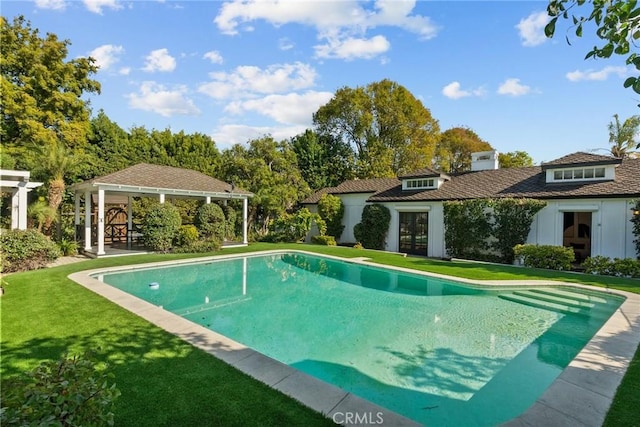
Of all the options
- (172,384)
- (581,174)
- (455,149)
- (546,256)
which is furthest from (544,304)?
(455,149)

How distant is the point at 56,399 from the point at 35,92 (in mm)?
29561

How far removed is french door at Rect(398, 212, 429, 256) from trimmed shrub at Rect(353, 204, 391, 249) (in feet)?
3.75

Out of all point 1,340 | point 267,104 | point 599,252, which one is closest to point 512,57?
point 599,252

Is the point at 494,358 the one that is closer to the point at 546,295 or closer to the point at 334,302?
the point at 334,302

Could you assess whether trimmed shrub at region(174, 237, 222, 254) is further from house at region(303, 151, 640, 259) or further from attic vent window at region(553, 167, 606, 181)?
attic vent window at region(553, 167, 606, 181)

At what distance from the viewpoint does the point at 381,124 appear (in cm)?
4100

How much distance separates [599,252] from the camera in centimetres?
1520

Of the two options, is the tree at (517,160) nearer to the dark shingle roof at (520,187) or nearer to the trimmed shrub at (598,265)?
the dark shingle roof at (520,187)

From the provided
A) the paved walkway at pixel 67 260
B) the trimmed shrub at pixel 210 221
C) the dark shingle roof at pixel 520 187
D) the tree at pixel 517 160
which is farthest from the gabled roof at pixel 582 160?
the tree at pixel 517 160

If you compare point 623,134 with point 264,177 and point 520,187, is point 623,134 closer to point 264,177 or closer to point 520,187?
point 520,187

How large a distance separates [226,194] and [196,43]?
9384mm

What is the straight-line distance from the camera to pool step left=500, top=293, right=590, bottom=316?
977cm

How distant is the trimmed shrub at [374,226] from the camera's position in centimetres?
2291

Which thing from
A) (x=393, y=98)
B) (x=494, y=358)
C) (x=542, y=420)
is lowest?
(x=494, y=358)
